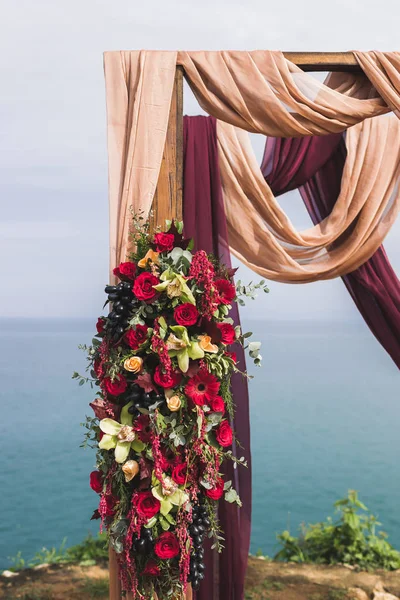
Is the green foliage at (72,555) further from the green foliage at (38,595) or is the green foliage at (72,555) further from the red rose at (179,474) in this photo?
the red rose at (179,474)

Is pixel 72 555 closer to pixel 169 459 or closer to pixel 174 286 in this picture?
pixel 169 459

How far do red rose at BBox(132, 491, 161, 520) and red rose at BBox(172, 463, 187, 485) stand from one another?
0.09 metres

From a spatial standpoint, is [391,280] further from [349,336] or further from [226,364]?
[349,336]

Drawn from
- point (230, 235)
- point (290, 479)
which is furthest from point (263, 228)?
point (290, 479)

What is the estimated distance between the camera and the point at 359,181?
3035 mm

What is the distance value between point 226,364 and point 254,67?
1.14 metres

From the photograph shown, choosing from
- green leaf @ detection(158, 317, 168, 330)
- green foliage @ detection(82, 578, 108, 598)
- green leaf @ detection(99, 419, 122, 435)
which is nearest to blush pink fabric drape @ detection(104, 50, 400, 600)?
green leaf @ detection(158, 317, 168, 330)

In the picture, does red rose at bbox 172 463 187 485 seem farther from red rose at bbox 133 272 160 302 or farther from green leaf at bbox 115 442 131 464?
red rose at bbox 133 272 160 302

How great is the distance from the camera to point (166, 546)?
219 cm

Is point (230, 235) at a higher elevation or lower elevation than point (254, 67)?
lower

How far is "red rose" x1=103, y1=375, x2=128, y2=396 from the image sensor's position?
224 cm

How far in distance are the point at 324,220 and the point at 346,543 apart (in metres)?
2.21

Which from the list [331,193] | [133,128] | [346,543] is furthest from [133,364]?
[346,543]

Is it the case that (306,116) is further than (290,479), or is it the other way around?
(290,479)
